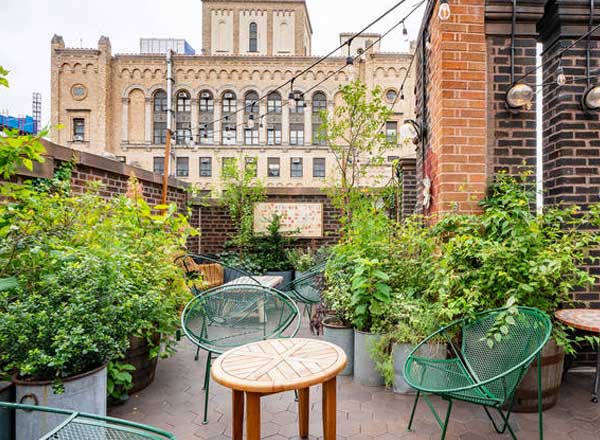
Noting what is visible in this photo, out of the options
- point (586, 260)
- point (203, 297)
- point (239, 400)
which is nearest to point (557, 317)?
point (586, 260)

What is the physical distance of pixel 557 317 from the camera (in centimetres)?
232

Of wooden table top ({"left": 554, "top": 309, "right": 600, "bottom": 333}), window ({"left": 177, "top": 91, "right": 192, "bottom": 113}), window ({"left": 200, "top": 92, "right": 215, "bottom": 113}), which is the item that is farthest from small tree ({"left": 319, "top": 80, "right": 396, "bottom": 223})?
window ({"left": 177, "top": 91, "right": 192, "bottom": 113})

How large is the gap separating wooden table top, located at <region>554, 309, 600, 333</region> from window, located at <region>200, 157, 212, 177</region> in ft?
68.9

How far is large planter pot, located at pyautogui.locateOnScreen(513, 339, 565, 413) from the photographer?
2.19 metres

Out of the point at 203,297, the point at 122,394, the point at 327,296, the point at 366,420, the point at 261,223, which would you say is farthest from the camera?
the point at 261,223

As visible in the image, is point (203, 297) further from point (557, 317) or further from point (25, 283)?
point (557, 317)

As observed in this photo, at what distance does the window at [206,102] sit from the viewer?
21641 millimetres

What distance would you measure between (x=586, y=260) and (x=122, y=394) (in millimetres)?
3664

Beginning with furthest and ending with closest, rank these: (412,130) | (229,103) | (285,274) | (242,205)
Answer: (229,103) → (242,205) → (285,274) → (412,130)

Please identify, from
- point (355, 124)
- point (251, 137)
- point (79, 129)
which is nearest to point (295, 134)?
point (251, 137)

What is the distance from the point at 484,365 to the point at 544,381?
0.55 meters

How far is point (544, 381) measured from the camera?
7.31 feet

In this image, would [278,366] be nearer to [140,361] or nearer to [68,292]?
[68,292]

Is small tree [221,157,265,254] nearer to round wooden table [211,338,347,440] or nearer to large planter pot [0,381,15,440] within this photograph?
round wooden table [211,338,347,440]
